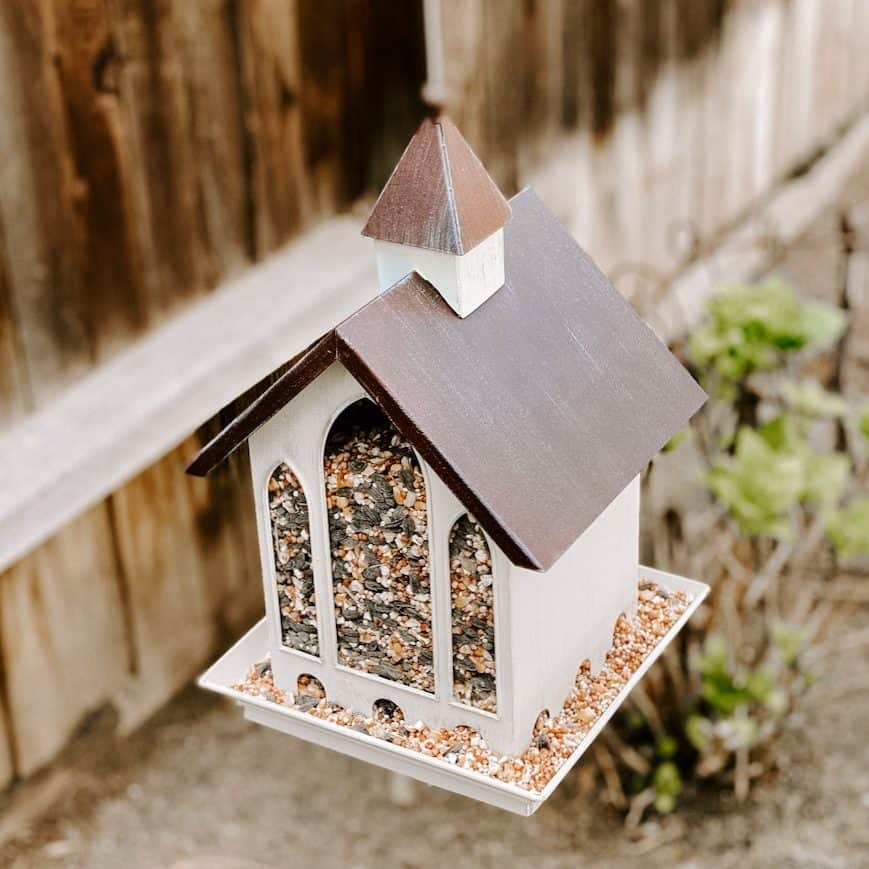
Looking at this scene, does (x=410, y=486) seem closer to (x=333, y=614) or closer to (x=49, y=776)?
(x=333, y=614)

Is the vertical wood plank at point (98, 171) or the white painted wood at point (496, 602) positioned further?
the vertical wood plank at point (98, 171)

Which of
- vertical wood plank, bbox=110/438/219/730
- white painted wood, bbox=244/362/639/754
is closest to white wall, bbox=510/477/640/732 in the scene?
white painted wood, bbox=244/362/639/754

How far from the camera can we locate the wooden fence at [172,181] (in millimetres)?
3053

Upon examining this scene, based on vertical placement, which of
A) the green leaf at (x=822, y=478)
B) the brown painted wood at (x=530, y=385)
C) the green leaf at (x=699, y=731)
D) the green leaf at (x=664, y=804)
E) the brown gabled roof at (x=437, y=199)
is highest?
the brown gabled roof at (x=437, y=199)

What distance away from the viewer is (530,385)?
138 centimetres

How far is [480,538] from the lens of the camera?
4.75 ft

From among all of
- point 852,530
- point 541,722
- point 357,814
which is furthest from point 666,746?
point 541,722

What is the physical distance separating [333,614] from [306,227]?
7.70 ft

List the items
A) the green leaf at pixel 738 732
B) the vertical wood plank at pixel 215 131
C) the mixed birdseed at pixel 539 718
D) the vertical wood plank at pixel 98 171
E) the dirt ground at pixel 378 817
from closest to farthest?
the mixed birdseed at pixel 539 718 < the vertical wood plank at pixel 98 171 < the vertical wood plank at pixel 215 131 < the green leaf at pixel 738 732 < the dirt ground at pixel 378 817

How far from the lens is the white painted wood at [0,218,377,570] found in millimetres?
2988

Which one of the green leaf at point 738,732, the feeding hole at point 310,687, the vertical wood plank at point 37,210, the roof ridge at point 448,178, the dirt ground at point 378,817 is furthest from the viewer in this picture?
the dirt ground at point 378,817

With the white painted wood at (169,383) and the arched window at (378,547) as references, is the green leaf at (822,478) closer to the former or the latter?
the white painted wood at (169,383)

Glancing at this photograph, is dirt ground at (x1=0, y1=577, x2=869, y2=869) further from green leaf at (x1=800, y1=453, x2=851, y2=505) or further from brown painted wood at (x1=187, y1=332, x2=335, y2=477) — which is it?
brown painted wood at (x1=187, y1=332, x2=335, y2=477)

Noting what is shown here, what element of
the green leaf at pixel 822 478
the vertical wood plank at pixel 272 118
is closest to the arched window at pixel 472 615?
the green leaf at pixel 822 478
